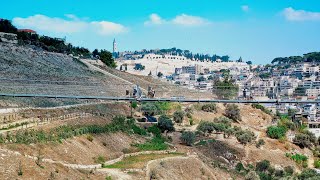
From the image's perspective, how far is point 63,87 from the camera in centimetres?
4403

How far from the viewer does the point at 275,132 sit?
4703 cm

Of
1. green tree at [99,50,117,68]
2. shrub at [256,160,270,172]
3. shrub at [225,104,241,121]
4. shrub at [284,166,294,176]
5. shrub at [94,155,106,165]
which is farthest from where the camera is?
green tree at [99,50,117,68]

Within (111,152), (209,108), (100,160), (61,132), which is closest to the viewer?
(100,160)

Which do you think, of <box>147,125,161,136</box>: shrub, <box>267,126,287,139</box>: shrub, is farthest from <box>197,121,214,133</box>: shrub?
<box>267,126,287,139</box>: shrub

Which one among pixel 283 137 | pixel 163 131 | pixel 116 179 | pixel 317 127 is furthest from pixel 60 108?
pixel 317 127

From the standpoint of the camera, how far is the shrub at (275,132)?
46.6m

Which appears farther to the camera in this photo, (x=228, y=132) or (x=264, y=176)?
(x=228, y=132)

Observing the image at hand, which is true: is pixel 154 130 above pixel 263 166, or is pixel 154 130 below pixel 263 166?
above

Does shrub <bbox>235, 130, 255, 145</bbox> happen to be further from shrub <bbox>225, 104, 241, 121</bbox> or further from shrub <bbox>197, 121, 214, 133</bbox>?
shrub <bbox>225, 104, 241, 121</bbox>

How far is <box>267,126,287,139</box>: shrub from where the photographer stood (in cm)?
4657

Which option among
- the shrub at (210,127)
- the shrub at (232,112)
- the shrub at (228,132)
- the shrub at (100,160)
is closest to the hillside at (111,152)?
the shrub at (100,160)

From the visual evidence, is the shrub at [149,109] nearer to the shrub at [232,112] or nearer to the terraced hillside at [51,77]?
the terraced hillside at [51,77]

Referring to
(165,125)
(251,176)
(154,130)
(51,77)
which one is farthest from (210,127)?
(51,77)

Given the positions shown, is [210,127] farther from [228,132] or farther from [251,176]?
[251,176]
